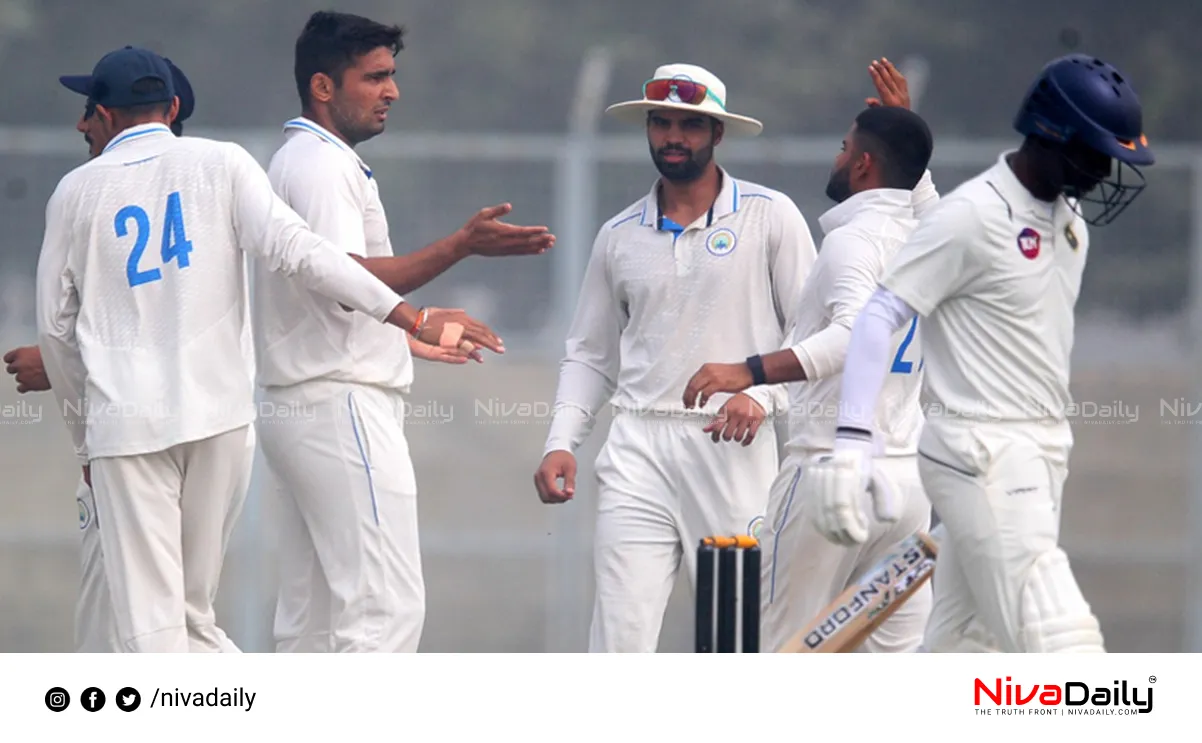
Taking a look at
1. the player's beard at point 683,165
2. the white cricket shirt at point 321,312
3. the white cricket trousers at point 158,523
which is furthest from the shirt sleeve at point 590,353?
the white cricket trousers at point 158,523

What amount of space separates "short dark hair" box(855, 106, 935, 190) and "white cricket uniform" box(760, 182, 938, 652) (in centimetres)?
6

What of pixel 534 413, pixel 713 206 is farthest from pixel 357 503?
pixel 534 413

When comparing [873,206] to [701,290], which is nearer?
[873,206]

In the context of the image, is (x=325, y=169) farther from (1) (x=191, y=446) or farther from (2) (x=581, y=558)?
(2) (x=581, y=558)

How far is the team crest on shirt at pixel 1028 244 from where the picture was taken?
4.71 m

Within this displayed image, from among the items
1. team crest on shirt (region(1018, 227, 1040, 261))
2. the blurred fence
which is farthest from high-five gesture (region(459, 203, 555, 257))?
the blurred fence

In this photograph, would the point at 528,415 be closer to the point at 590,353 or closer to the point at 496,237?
the point at 590,353

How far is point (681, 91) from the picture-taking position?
5.96m

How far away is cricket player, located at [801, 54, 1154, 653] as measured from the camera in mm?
4637

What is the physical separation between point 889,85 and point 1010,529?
186 cm
